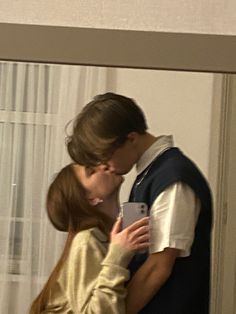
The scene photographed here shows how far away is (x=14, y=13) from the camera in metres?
1.10

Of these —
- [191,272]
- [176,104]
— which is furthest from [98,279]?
[176,104]

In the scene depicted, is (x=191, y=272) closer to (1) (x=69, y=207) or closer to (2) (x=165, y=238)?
(2) (x=165, y=238)

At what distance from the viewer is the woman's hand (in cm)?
107

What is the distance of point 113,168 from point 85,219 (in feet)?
0.23

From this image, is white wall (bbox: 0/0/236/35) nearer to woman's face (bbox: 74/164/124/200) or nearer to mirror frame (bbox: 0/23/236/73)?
mirror frame (bbox: 0/23/236/73)

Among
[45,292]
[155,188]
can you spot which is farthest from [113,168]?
[45,292]

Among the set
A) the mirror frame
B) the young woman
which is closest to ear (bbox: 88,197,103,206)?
the young woman

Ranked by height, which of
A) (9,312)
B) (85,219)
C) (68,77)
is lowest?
(9,312)

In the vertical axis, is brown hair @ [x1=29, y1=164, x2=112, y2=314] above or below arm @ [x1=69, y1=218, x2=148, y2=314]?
above

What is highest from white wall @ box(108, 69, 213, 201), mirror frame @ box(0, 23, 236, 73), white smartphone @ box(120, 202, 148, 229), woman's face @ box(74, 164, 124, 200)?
mirror frame @ box(0, 23, 236, 73)

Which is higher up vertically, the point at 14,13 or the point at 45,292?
the point at 14,13

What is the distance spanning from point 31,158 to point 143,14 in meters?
0.22

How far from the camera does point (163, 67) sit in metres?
1.08

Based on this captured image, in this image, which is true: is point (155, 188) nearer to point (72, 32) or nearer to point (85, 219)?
point (85, 219)
